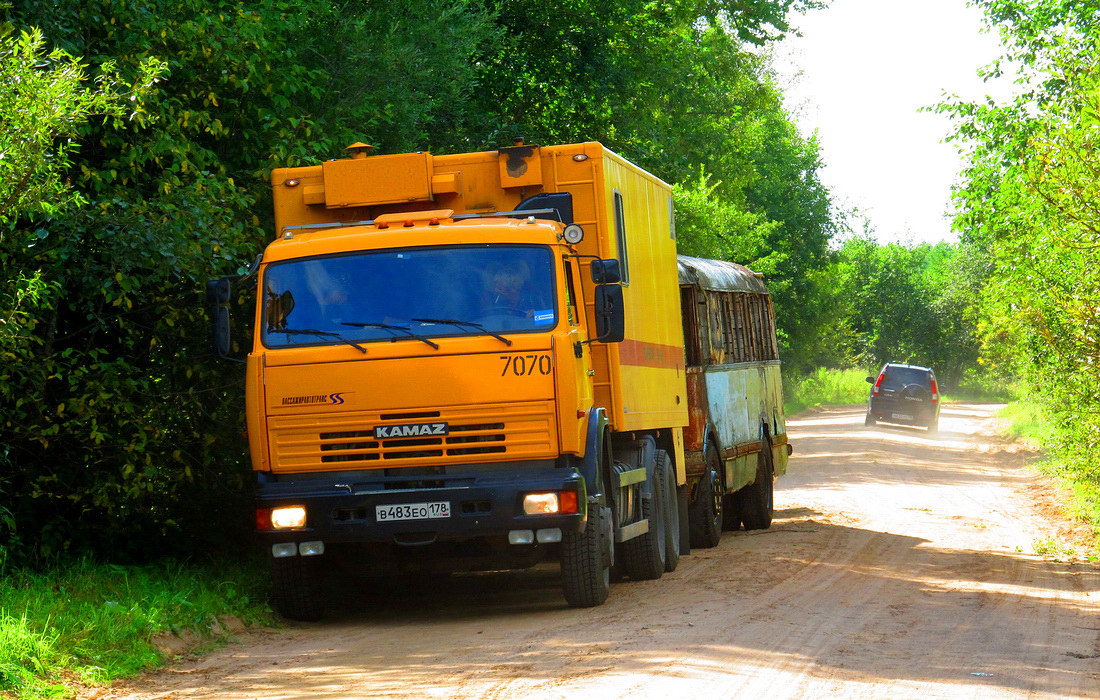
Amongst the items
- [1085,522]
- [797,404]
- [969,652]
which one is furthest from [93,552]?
[797,404]

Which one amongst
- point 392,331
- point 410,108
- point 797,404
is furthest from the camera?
point 797,404

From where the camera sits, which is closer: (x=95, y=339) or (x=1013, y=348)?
(x=95, y=339)

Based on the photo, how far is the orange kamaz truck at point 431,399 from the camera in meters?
9.03

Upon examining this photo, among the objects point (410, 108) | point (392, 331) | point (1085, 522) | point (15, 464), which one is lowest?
point (1085, 522)

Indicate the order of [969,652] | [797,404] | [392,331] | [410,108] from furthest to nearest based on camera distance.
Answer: [797,404]
[410,108]
[392,331]
[969,652]

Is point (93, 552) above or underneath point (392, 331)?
underneath

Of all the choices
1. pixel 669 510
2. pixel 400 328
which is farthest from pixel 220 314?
pixel 669 510

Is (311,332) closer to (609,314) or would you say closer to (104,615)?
(609,314)

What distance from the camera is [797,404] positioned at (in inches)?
2219

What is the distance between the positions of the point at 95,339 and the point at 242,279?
6.53 ft

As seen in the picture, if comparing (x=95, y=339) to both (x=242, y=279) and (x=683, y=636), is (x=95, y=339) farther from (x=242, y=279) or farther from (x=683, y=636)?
(x=683, y=636)

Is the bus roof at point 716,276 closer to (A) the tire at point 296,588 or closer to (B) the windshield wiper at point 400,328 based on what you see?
(B) the windshield wiper at point 400,328

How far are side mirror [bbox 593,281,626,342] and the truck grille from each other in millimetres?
765

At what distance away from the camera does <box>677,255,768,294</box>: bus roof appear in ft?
48.5
